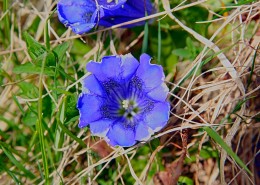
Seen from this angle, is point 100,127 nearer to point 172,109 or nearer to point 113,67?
point 113,67

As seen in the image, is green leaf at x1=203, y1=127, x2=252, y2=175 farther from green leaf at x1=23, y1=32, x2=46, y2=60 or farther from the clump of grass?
green leaf at x1=23, y1=32, x2=46, y2=60

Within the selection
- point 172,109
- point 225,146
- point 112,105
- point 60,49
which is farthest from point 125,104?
point 225,146

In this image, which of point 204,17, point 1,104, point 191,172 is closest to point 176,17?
point 204,17

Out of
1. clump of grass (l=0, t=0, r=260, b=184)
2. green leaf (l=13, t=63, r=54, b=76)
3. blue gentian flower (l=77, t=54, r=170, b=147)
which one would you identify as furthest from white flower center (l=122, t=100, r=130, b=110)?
green leaf (l=13, t=63, r=54, b=76)

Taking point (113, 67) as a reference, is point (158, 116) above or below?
below

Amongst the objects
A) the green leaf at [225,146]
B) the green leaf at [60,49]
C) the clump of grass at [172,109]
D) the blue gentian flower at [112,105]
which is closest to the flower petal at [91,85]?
the blue gentian flower at [112,105]

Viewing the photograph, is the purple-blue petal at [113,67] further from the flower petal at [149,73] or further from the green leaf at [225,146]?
the green leaf at [225,146]

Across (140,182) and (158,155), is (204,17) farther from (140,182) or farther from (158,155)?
(140,182)
